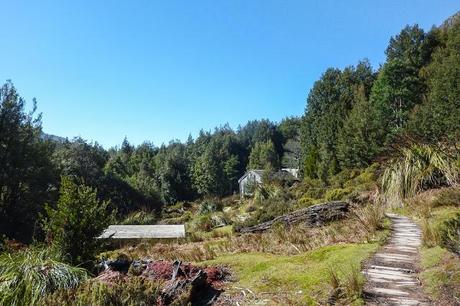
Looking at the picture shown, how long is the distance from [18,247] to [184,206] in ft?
126

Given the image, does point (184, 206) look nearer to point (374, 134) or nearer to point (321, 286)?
point (374, 134)

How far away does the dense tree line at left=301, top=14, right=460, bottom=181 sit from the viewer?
2803 cm

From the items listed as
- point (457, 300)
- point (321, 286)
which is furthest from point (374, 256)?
point (457, 300)

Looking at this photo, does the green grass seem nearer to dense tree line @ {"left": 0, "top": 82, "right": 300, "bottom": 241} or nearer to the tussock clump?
the tussock clump

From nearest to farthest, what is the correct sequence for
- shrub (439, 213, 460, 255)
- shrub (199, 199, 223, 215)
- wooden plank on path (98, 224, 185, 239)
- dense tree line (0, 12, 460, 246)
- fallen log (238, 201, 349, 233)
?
shrub (439, 213, 460, 255), fallen log (238, 201, 349, 233), wooden plank on path (98, 224, 185, 239), dense tree line (0, 12, 460, 246), shrub (199, 199, 223, 215)

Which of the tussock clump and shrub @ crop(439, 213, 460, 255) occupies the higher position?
the tussock clump

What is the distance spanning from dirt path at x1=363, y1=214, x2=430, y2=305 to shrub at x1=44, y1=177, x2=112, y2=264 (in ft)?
18.3

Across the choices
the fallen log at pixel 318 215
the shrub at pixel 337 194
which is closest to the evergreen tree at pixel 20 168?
the fallen log at pixel 318 215

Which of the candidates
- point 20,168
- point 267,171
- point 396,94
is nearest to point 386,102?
point 396,94

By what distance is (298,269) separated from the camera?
757 centimetres

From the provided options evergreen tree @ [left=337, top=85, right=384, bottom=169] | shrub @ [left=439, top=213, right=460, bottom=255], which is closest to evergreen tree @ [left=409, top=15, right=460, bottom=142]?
evergreen tree @ [left=337, top=85, right=384, bottom=169]

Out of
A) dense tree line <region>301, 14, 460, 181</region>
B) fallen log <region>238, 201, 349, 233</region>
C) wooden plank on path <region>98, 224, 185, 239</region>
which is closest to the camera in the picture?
fallen log <region>238, 201, 349, 233</region>

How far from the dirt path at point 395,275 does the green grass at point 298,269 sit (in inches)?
13.4

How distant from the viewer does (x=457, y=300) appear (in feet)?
16.1
